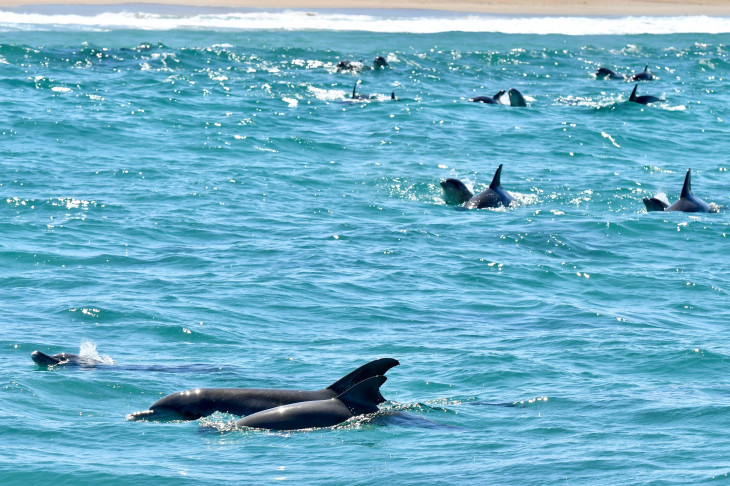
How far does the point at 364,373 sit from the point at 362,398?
9.7 inches

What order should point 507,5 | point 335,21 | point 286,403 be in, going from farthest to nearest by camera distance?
point 507,5 → point 335,21 → point 286,403

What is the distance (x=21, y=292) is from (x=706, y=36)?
43960mm

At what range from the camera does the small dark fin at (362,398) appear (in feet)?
34.5

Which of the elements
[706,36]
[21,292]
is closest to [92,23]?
[706,36]

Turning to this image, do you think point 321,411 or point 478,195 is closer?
point 321,411

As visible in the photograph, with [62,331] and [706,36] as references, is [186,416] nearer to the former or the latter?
[62,331]

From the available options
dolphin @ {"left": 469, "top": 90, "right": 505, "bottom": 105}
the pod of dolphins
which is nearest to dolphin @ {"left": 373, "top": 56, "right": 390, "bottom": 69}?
dolphin @ {"left": 469, "top": 90, "right": 505, "bottom": 105}

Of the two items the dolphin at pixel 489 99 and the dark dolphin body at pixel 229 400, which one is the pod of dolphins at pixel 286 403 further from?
the dolphin at pixel 489 99

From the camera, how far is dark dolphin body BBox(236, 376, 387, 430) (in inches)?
409

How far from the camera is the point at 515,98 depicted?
32.1 m

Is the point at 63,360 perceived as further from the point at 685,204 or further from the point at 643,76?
the point at 643,76

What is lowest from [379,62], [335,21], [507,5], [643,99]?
[643,99]

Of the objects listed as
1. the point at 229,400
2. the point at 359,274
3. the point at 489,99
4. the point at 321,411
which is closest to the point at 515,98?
the point at 489,99

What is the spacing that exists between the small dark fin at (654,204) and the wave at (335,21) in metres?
31.3
